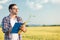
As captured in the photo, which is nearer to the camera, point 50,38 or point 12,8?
point 12,8

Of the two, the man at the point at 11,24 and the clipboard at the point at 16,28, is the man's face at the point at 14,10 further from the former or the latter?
the clipboard at the point at 16,28

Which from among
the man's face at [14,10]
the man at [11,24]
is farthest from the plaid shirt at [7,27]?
the man's face at [14,10]

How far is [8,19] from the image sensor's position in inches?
120

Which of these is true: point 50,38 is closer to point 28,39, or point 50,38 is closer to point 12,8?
point 28,39

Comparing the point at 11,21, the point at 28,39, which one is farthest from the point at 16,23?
the point at 28,39

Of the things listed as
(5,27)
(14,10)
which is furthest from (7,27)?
(14,10)

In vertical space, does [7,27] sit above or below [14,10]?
below

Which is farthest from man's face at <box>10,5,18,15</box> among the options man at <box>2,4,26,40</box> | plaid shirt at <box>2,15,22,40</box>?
plaid shirt at <box>2,15,22,40</box>

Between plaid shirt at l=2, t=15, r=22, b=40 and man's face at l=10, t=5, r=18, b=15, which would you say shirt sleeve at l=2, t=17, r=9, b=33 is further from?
man's face at l=10, t=5, r=18, b=15

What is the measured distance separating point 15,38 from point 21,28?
0.17 meters

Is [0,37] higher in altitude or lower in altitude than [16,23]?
lower

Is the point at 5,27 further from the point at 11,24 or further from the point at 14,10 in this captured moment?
the point at 14,10

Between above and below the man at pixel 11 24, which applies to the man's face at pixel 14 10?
above

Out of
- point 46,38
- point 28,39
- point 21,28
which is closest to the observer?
point 21,28
